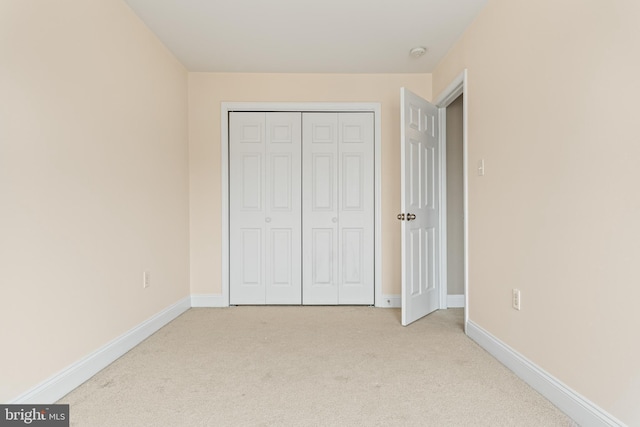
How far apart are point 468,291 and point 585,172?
Result: 4.53 ft

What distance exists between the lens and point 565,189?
1.59 m

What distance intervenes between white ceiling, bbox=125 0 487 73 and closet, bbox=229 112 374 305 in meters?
0.52

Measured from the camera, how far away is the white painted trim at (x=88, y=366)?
1.60 m

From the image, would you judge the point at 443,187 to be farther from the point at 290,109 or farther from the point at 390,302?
the point at 290,109

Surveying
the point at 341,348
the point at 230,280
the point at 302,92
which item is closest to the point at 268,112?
the point at 302,92

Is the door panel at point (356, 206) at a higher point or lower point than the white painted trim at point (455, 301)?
higher

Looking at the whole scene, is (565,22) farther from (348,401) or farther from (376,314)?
(376,314)

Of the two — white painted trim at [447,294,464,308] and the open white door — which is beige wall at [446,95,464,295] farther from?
the open white door

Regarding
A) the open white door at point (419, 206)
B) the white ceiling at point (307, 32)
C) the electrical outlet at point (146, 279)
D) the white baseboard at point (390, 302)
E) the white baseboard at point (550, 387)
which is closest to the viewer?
the white baseboard at point (550, 387)

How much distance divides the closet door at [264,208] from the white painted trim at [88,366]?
3.06ft

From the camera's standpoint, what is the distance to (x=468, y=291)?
2629 mm

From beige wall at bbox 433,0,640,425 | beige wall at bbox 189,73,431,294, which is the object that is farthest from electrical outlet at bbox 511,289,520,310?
beige wall at bbox 189,73,431,294

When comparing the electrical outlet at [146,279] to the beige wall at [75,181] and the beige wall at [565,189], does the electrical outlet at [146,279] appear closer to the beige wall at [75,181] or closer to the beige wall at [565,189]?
the beige wall at [75,181]

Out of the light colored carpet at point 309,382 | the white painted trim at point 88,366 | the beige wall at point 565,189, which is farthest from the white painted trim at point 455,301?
the white painted trim at point 88,366
